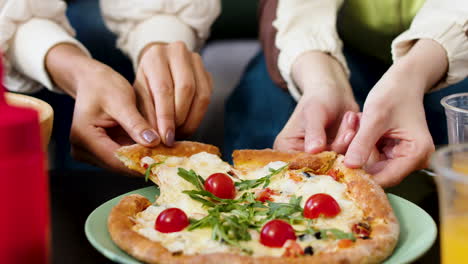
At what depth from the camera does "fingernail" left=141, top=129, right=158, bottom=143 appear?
1062 mm

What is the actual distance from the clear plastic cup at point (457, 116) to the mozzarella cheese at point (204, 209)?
22 cm

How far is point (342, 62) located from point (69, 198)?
0.76 m

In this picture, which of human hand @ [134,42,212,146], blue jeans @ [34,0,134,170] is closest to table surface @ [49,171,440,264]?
human hand @ [134,42,212,146]

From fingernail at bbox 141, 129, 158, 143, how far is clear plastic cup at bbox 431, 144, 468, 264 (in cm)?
60

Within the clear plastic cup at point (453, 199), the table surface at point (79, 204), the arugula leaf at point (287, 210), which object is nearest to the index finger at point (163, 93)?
the table surface at point (79, 204)

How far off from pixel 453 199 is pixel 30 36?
1.16 meters

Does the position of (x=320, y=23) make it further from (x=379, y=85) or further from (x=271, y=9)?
(x=379, y=85)

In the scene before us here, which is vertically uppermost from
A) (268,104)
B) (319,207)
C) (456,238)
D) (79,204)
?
(456,238)

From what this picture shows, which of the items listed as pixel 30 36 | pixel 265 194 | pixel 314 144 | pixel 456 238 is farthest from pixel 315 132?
pixel 30 36

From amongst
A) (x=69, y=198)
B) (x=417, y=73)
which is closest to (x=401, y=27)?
(x=417, y=73)

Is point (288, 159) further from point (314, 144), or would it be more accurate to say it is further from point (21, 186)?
point (21, 186)

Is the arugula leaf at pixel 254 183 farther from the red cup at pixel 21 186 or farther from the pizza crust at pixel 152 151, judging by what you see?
the red cup at pixel 21 186

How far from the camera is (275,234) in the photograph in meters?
0.72

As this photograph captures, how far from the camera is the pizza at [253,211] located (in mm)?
709
